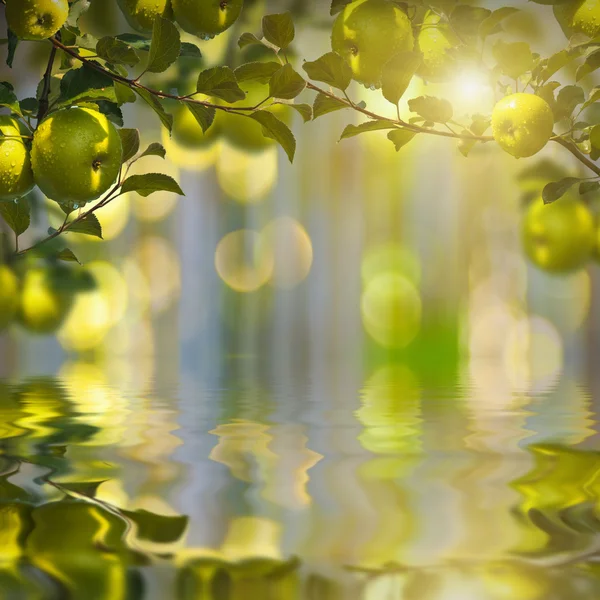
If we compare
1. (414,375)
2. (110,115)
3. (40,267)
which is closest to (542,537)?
(110,115)

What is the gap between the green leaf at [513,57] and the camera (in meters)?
0.38

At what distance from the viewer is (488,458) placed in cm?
31

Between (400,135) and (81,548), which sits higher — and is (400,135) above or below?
above

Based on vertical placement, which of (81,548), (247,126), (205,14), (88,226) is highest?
(247,126)

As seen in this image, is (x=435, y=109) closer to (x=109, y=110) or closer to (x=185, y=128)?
(x=109, y=110)

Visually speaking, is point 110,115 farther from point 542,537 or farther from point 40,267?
point 40,267

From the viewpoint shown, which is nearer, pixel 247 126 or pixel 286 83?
pixel 286 83

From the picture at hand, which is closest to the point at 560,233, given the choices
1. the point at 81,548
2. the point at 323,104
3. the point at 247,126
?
the point at 247,126

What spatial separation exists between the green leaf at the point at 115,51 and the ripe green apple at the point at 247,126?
59cm

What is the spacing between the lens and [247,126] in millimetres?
981

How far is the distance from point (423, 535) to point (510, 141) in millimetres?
242

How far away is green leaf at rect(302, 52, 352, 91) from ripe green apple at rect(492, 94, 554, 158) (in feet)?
0.27

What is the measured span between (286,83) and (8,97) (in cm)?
14

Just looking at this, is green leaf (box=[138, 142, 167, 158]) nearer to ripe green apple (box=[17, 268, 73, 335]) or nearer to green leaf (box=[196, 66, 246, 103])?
green leaf (box=[196, 66, 246, 103])
